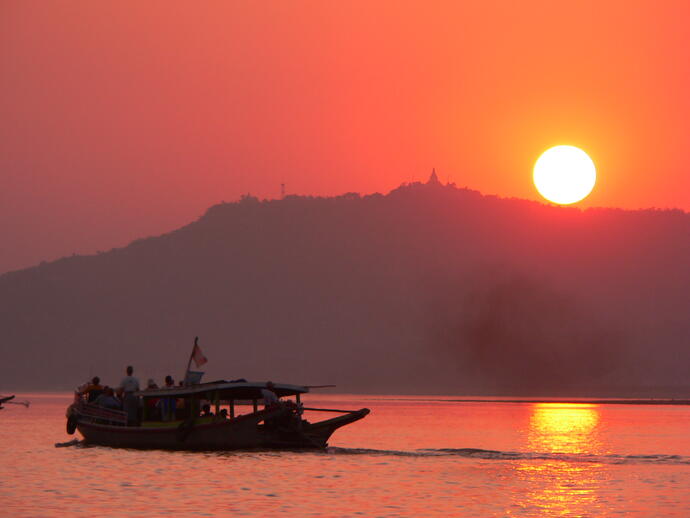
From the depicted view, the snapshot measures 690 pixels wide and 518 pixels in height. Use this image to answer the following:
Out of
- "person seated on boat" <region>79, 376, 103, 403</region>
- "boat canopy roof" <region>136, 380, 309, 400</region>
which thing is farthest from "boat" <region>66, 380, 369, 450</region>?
"person seated on boat" <region>79, 376, 103, 403</region>

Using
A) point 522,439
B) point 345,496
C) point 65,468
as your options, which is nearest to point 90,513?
point 345,496

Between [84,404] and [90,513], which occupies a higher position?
[84,404]

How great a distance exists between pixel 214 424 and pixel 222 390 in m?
1.66

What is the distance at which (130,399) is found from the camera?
2383 inches

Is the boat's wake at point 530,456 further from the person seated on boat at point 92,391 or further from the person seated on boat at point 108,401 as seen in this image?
the person seated on boat at point 92,391

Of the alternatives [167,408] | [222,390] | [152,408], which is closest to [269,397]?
[222,390]

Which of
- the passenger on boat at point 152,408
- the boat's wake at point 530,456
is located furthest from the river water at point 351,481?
the passenger on boat at point 152,408

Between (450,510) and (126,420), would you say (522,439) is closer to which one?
(126,420)

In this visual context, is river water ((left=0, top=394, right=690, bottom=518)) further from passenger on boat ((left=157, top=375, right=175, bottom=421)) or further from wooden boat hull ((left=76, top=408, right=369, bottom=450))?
passenger on boat ((left=157, top=375, right=175, bottom=421))

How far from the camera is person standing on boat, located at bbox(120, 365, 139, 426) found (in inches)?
2379

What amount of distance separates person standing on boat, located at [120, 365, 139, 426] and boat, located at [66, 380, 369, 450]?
306 millimetres

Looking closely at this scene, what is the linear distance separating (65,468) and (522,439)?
3948cm

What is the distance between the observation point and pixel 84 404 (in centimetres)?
6369

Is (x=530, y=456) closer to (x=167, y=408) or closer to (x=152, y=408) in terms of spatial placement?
(x=167, y=408)
